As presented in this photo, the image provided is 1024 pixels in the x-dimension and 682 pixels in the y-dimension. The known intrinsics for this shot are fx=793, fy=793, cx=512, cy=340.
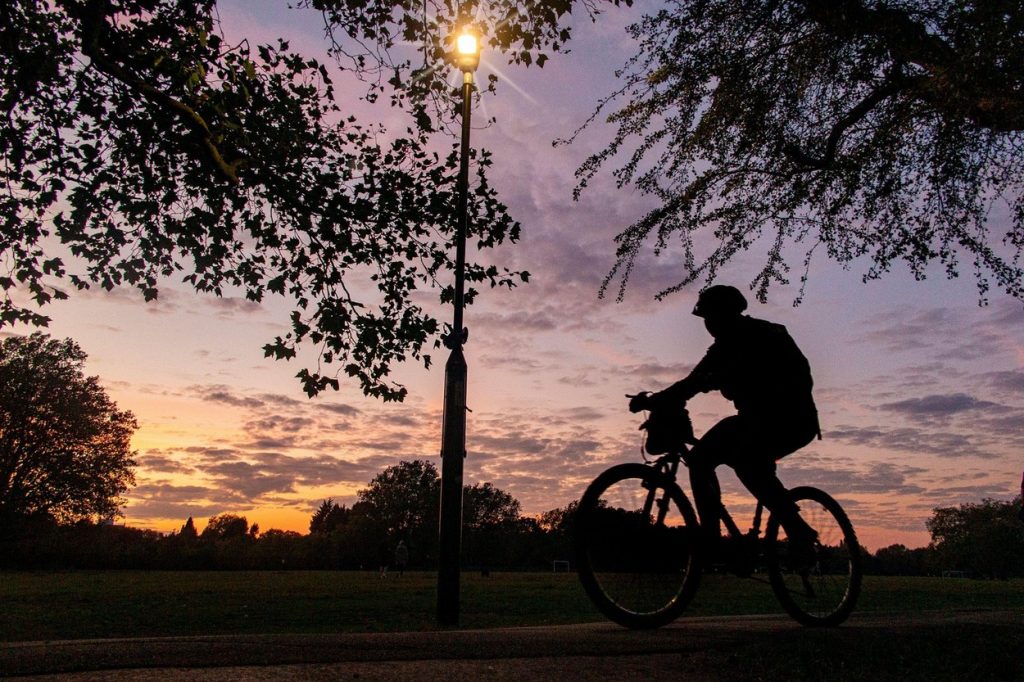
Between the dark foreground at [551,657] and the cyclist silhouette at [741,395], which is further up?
the cyclist silhouette at [741,395]

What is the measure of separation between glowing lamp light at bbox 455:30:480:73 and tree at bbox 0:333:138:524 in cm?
3457

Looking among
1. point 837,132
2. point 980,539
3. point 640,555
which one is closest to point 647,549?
point 640,555

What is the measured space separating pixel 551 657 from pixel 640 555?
1272 mm

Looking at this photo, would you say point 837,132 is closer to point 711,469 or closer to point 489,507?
point 711,469

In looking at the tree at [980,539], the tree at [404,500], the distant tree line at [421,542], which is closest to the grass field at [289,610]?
the distant tree line at [421,542]

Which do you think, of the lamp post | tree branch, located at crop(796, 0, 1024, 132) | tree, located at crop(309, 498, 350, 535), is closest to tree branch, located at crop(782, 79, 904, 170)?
tree branch, located at crop(796, 0, 1024, 132)

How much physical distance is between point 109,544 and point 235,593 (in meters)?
44.1

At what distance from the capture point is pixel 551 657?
421cm

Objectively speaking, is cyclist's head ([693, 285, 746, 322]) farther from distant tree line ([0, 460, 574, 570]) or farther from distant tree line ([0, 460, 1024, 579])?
distant tree line ([0, 460, 1024, 579])

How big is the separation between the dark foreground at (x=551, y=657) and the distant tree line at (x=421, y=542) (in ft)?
204

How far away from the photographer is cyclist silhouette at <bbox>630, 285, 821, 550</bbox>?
516cm

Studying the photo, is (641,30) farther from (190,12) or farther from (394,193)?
(190,12)

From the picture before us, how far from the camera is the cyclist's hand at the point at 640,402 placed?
17.0ft

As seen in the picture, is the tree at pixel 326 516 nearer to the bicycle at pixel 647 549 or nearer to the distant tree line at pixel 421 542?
the distant tree line at pixel 421 542
